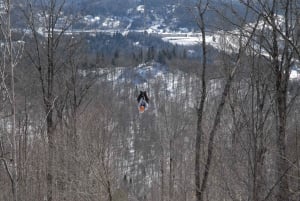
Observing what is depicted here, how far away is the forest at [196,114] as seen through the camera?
5926 mm

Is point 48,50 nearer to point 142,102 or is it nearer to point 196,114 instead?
point 196,114

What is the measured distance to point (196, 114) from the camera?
584 inches

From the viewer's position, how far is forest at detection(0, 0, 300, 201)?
593cm

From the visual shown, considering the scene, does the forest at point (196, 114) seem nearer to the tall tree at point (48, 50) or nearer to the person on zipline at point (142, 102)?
the tall tree at point (48, 50)

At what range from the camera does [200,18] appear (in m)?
9.66

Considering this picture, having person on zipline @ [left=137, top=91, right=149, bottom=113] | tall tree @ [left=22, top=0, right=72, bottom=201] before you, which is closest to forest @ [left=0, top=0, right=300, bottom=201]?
tall tree @ [left=22, top=0, right=72, bottom=201]

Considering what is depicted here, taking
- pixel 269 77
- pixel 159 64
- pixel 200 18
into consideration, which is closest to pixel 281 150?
pixel 269 77

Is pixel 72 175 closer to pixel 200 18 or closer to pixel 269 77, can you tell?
pixel 200 18

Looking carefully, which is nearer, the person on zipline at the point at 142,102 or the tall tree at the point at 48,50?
the person on zipline at the point at 142,102

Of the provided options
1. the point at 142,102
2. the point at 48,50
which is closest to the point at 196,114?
the point at 48,50

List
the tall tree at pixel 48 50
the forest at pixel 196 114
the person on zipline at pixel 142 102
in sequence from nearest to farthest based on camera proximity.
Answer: the forest at pixel 196 114 < the person on zipline at pixel 142 102 < the tall tree at pixel 48 50

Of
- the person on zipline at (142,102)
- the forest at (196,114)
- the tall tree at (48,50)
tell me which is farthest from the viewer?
the tall tree at (48,50)

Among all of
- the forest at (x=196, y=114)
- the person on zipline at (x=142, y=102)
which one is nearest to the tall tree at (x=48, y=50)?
the forest at (x=196, y=114)

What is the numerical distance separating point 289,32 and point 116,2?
108 metres
